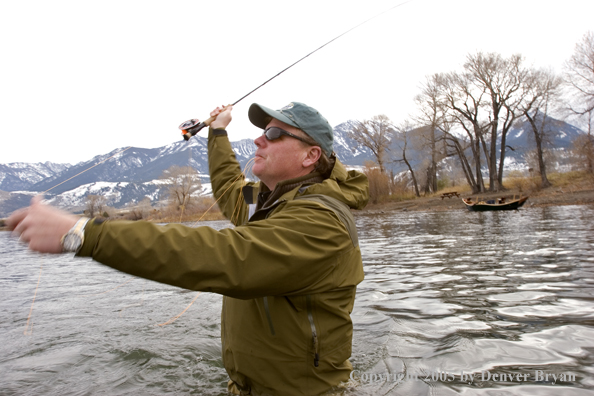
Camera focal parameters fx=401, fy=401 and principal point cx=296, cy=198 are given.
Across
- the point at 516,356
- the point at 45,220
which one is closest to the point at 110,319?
the point at 45,220

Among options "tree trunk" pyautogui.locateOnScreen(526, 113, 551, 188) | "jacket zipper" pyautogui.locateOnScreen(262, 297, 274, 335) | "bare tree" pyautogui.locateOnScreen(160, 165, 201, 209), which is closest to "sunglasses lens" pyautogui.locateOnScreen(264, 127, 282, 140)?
"jacket zipper" pyautogui.locateOnScreen(262, 297, 274, 335)

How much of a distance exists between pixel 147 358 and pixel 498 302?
13.4ft

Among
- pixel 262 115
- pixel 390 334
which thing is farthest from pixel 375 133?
pixel 262 115

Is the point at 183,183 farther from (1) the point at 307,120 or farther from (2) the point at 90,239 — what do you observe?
(2) the point at 90,239

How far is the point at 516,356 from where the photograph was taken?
11.0ft

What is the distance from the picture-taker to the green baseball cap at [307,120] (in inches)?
94.7

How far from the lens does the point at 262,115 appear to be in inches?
106

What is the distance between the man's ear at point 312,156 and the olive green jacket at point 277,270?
0.13 m

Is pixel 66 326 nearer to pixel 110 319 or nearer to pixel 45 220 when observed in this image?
pixel 110 319

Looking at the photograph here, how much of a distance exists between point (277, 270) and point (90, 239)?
2.35 feet

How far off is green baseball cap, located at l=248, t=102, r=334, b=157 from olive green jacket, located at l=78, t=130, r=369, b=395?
0.61 ft

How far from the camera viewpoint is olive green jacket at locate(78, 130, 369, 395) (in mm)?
1512

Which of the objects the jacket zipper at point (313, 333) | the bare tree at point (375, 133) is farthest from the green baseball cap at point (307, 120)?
the bare tree at point (375, 133)

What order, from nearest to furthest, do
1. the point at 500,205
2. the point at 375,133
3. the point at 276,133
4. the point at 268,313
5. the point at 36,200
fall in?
the point at 36,200 < the point at 268,313 < the point at 276,133 < the point at 500,205 < the point at 375,133
